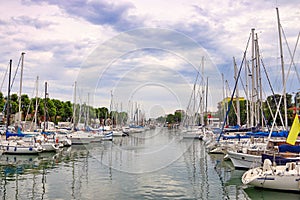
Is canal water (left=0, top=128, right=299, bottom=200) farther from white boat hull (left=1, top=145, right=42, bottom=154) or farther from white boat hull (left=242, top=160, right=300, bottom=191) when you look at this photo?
white boat hull (left=1, top=145, right=42, bottom=154)

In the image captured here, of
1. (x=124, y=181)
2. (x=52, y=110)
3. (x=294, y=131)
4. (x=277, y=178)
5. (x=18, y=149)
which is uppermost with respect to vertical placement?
(x=52, y=110)

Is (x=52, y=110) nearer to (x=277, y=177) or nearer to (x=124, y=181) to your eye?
(x=124, y=181)

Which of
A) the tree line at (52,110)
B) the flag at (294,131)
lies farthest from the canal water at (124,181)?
the tree line at (52,110)

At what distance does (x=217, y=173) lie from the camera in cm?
2594

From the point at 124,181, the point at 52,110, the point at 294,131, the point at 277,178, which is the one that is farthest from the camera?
the point at 52,110

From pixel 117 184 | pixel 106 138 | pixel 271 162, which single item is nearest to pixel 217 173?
pixel 271 162

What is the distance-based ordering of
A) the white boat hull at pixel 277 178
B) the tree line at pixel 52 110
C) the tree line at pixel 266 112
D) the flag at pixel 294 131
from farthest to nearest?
the tree line at pixel 52 110 → the tree line at pixel 266 112 → the flag at pixel 294 131 → the white boat hull at pixel 277 178

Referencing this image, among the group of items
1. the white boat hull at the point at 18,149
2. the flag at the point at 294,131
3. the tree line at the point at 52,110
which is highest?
the tree line at the point at 52,110

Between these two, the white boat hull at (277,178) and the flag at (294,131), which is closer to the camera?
the white boat hull at (277,178)

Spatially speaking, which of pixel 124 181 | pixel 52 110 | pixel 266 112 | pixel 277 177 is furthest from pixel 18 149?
pixel 266 112

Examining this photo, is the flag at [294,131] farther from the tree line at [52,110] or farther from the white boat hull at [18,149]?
the tree line at [52,110]

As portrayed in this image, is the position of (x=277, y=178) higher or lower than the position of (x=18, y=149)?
higher

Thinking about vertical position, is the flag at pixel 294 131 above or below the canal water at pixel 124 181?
above

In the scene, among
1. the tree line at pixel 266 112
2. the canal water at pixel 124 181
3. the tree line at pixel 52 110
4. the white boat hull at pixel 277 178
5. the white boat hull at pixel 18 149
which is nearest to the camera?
the white boat hull at pixel 277 178
